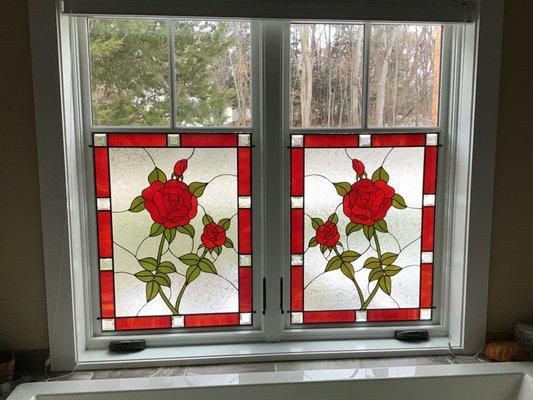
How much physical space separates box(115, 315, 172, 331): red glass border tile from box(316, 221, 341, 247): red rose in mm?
663

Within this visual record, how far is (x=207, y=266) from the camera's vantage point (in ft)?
6.34

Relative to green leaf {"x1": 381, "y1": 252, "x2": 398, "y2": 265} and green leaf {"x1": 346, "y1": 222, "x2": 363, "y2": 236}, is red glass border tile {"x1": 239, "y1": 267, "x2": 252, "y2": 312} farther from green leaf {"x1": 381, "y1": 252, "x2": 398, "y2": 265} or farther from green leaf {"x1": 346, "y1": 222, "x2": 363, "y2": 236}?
green leaf {"x1": 381, "y1": 252, "x2": 398, "y2": 265}

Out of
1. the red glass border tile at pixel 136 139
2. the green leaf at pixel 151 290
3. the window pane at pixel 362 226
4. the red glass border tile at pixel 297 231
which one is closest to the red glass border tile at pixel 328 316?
the window pane at pixel 362 226

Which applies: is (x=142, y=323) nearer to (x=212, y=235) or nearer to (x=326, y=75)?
(x=212, y=235)

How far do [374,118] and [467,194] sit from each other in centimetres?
45

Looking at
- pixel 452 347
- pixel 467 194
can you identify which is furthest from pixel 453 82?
pixel 452 347

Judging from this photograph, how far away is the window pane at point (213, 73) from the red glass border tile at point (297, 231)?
0.39 metres

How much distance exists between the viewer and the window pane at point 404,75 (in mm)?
1886

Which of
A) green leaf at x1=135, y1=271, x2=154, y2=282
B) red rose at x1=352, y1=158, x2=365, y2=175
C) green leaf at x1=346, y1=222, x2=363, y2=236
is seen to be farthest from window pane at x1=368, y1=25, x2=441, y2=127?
green leaf at x1=135, y1=271, x2=154, y2=282

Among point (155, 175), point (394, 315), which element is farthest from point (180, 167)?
point (394, 315)

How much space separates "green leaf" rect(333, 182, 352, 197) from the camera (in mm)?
1931

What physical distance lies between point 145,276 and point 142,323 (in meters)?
0.19

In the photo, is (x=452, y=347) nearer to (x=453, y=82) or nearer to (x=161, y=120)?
(x=453, y=82)

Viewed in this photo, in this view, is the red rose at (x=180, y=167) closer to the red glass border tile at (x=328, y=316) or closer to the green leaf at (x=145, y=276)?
the green leaf at (x=145, y=276)
